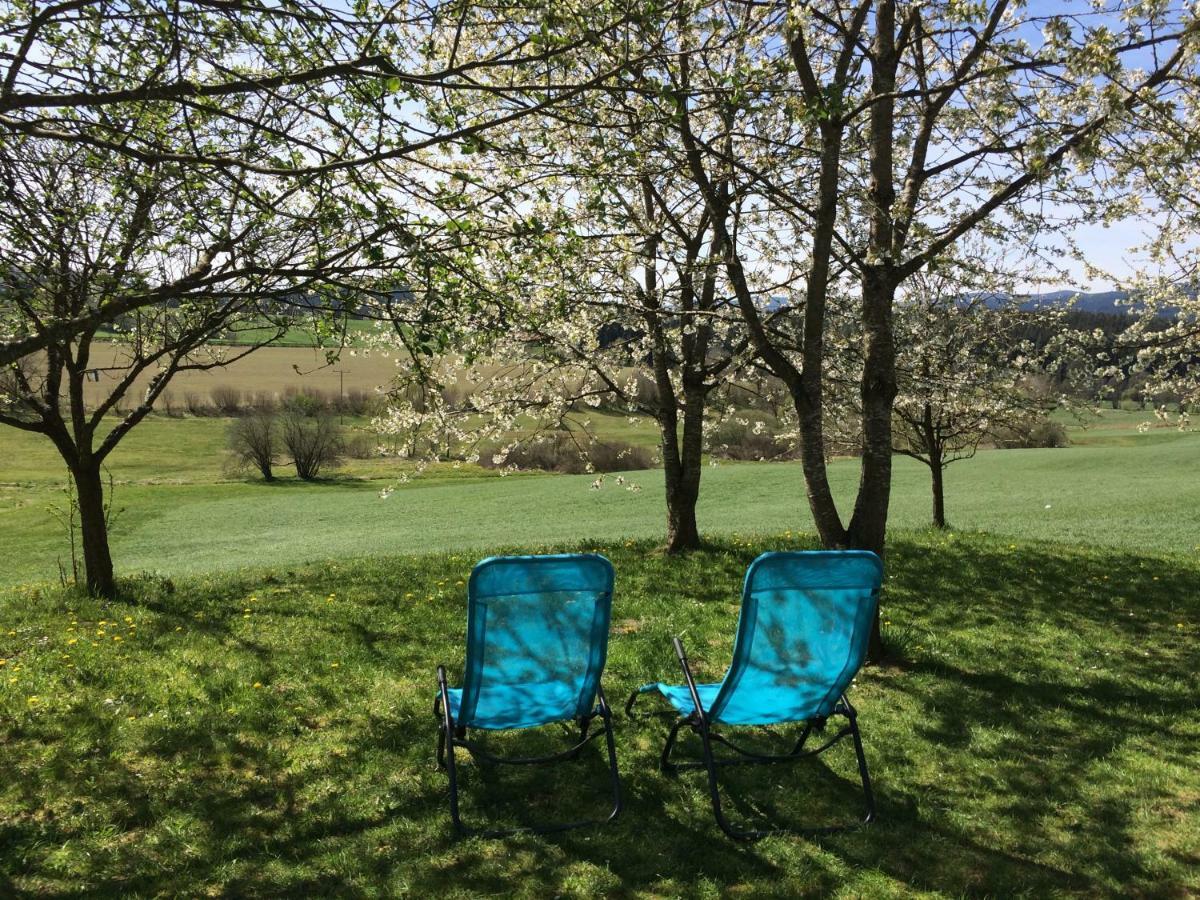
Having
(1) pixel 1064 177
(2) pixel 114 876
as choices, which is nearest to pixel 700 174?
(1) pixel 1064 177

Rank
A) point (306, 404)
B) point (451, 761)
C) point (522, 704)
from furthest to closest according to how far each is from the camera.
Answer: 1. point (306, 404)
2. point (522, 704)
3. point (451, 761)

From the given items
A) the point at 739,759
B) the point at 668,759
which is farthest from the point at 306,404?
the point at 739,759

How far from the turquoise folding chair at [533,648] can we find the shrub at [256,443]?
138 feet

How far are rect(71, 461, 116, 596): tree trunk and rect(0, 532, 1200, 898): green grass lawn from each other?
2.57 feet

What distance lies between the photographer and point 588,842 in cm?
356

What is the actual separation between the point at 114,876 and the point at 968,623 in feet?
22.0

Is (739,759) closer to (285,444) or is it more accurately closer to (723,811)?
(723,811)

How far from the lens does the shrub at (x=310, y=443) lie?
43719mm

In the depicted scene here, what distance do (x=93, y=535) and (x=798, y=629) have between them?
7953 mm

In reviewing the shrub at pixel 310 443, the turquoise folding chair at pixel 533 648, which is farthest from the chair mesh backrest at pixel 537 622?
the shrub at pixel 310 443

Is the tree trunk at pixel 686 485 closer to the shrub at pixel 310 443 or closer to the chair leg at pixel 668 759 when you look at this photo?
the chair leg at pixel 668 759

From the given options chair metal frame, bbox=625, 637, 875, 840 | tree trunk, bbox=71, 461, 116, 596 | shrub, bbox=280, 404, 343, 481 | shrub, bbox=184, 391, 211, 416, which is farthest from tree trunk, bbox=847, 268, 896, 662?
shrub, bbox=184, 391, 211, 416

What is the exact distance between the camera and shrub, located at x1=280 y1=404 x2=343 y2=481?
4372cm

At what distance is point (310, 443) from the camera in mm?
44000
